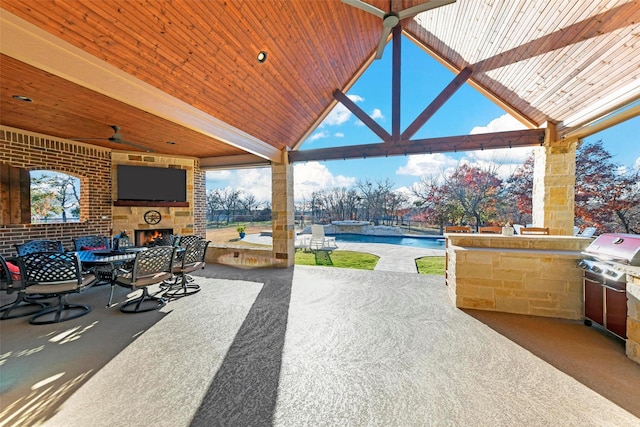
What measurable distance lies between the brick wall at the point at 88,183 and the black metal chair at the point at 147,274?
2653mm

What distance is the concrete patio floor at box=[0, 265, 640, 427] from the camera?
1.58 metres

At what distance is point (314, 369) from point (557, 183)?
4998mm

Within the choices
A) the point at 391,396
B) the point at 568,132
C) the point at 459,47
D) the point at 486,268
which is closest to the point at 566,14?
the point at 459,47

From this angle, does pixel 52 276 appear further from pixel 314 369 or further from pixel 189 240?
pixel 314 369

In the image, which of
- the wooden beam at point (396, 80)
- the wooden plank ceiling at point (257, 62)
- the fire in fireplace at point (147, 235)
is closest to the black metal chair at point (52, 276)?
the wooden plank ceiling at point (257, 62)

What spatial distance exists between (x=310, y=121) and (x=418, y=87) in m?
2.88

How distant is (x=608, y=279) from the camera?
246cm

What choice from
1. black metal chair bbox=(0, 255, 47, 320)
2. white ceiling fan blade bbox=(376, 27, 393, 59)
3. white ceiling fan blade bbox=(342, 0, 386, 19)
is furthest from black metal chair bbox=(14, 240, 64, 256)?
white ceiling fan blade bbox=(376, 27, 393, 59)

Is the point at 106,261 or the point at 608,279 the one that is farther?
the point at 106,261

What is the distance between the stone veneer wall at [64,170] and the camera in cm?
416

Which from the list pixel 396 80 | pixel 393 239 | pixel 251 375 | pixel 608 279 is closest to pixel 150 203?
pixel 251 375

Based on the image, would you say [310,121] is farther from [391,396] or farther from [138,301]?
[391,396]

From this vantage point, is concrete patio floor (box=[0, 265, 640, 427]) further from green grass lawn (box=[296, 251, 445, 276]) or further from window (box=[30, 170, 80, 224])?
window (box=[30, 170, 80, 224])

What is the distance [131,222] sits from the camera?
228 inches
